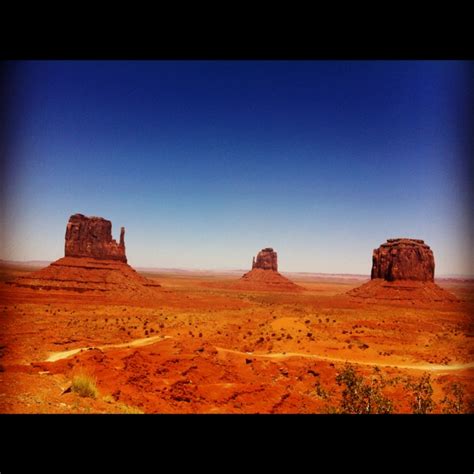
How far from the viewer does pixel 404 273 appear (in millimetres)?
52406

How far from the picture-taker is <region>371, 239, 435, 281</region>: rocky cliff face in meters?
52.4

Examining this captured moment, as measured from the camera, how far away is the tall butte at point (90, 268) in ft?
150

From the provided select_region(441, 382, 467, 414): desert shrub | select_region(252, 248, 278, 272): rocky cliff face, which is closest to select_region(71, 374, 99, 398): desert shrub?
select_region(441, 382, 467, 414): desert shrub

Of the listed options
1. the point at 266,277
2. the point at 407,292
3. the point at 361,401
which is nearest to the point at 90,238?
the point at 266,277

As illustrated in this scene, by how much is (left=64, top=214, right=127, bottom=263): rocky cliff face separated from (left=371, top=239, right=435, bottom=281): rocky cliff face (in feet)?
150

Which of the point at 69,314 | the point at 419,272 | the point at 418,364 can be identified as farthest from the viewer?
the point at 419,272

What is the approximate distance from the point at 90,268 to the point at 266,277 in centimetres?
4581

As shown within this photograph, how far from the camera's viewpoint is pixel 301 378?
1198cm

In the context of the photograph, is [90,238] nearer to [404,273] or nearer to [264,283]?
[264,283]

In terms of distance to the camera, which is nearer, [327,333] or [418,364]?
[418,364]
